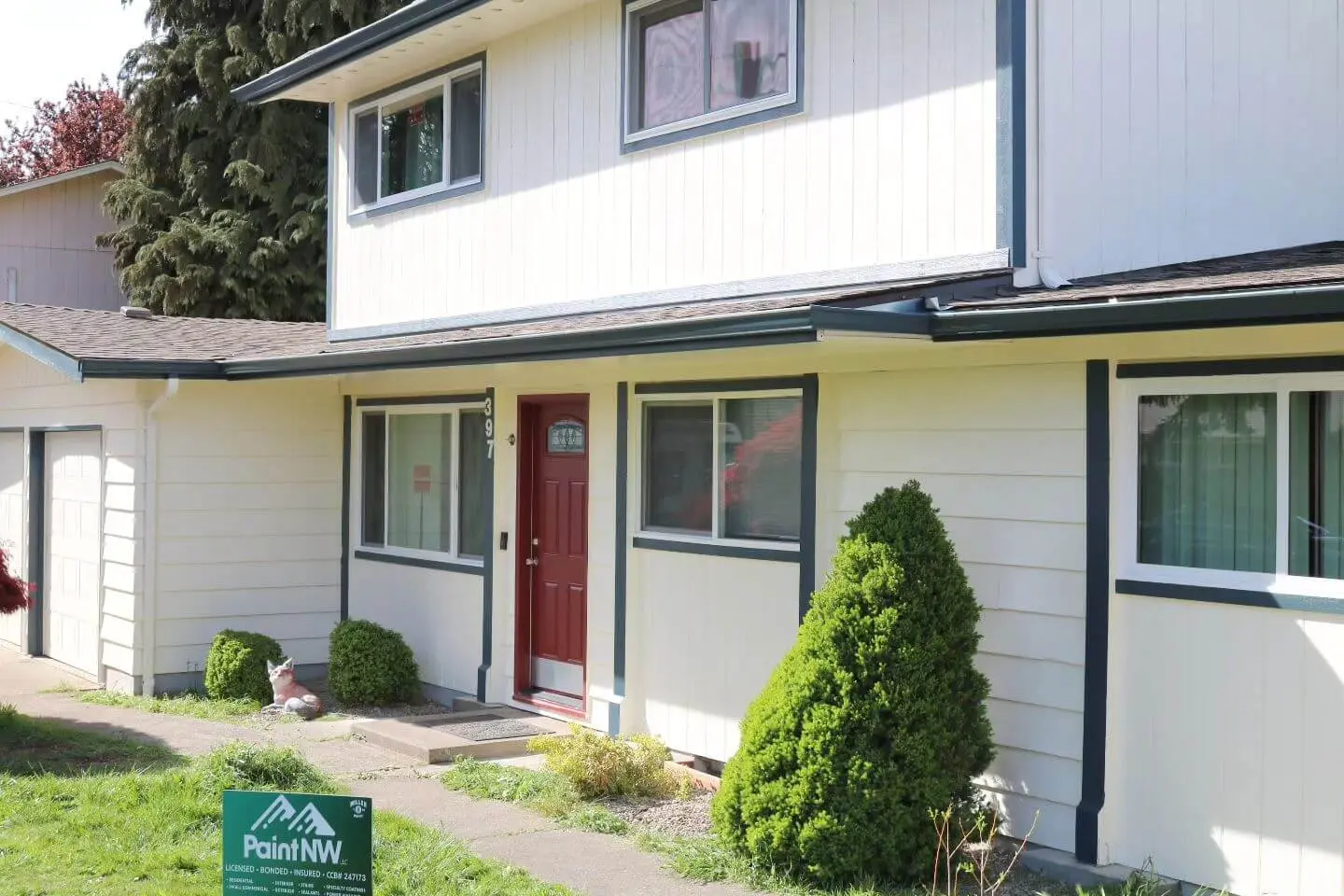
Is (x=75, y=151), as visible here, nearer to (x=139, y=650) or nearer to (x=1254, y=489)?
(x=139, y=650)

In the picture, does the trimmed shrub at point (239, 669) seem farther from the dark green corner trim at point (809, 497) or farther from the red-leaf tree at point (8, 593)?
the dark green corner trim at point (809, 497)

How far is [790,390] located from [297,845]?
481cm

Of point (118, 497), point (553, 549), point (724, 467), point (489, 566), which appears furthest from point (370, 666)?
point (724, 467)

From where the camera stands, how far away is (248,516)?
43.1ft

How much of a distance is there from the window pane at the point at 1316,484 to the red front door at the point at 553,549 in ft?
17.6

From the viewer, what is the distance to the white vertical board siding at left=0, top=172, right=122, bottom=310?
A: 26.7 metres

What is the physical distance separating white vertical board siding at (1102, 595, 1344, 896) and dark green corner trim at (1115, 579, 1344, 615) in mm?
36

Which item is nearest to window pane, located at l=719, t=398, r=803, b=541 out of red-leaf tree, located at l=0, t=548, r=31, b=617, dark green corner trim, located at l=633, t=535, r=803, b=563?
dark green corner trim, located at l=633, t=535, r=803, b=563

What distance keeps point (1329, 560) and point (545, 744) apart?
4740 mm

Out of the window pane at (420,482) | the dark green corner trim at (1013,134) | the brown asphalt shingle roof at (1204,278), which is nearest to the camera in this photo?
the brown asphalt shingle roof at (1204,278)

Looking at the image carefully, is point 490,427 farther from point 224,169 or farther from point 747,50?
point 224,169

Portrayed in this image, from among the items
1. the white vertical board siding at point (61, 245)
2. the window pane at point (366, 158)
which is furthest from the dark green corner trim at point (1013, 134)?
the white vertical board siding at point (61, 245)

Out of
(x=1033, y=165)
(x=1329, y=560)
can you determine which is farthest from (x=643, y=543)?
(x=1329, y=560)

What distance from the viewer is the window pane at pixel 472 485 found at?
12.0 meters
